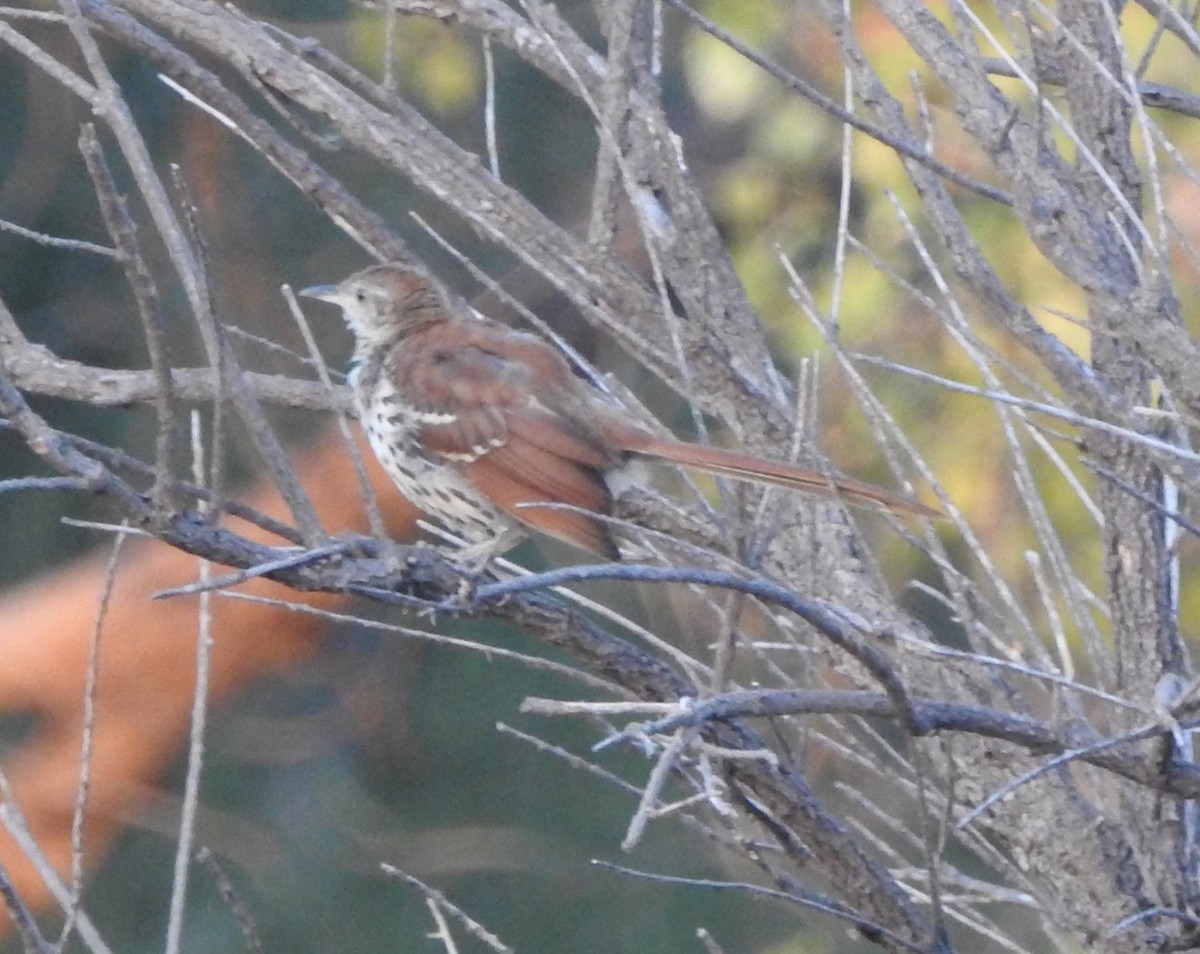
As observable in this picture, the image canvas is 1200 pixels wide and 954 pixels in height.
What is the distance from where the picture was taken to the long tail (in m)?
2.98

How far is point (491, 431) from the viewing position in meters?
4.10

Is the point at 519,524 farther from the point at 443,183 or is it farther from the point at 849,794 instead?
the point at 849,794

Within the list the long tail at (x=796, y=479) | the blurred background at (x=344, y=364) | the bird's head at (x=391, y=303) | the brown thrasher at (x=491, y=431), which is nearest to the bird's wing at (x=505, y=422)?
the brown thrasher at (x=491, y=431)

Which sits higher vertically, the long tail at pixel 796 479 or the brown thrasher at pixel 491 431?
the long tail at pixel 796 479

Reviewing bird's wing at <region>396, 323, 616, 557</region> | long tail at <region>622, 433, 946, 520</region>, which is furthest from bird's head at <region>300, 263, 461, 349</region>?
long tail at <region>622, 433, 946, 520</region>

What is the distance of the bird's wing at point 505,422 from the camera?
391 cm

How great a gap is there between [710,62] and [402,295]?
6.69ft

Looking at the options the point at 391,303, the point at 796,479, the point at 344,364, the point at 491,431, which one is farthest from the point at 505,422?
the point at 344,364

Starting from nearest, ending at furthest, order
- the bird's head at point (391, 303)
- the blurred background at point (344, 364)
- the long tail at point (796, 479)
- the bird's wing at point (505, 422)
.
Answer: the long tail at point (796, 479) < the bird's wing at point (505, 422) < the bird's head at point (391, 303) < the blurred background at point (344, 364)

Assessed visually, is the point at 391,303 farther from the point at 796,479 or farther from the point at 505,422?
the point at 796,479

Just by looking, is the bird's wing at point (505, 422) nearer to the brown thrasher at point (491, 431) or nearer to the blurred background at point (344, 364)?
the brown thrasher at point (491, 431)

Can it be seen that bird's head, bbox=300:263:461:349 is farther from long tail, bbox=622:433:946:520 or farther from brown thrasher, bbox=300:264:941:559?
long tail, bbox=622:433:946:520

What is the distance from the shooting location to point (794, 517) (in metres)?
3.48

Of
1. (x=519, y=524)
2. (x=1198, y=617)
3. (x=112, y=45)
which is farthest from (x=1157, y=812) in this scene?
(x=112, y=45)
